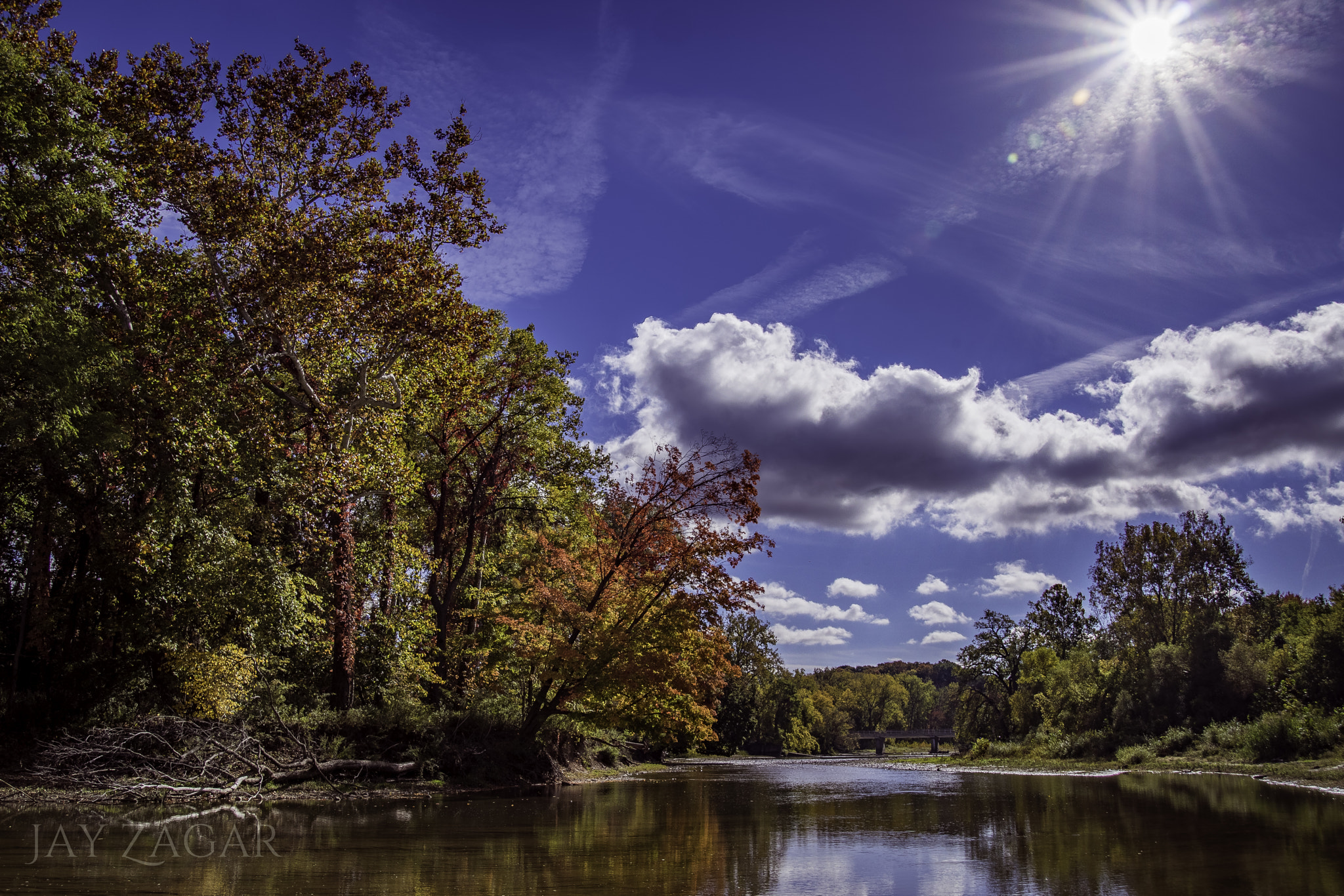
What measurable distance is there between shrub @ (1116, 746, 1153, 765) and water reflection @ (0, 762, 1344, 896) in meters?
15.6

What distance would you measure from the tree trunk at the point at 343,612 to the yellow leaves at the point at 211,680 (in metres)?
2.74

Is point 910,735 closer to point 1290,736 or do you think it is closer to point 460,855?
point 1290,736

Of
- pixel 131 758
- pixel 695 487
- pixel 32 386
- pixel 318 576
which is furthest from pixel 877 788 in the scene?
pixel 32 386

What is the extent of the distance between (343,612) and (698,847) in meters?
12.5

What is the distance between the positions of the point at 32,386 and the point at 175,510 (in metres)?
3.21

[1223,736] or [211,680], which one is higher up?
[211,680]

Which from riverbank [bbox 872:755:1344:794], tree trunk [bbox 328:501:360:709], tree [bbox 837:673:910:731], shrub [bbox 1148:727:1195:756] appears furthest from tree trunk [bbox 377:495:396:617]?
tree [bbox 837:673:910:731]

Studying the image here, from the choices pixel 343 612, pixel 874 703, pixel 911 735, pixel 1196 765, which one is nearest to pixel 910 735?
pixel 911 735

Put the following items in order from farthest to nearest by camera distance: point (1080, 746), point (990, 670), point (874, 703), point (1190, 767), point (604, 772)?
point (874, 703), point (990, 670), point (1080, 746), point (604, 772), point (1190, 767)

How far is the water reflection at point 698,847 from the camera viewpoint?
21.0 ft

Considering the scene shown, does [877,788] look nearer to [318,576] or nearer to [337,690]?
[337,690]

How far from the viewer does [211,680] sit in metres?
14.9

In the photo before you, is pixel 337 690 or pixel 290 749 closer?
pixel 290 749

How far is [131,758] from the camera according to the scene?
43.0 ft
